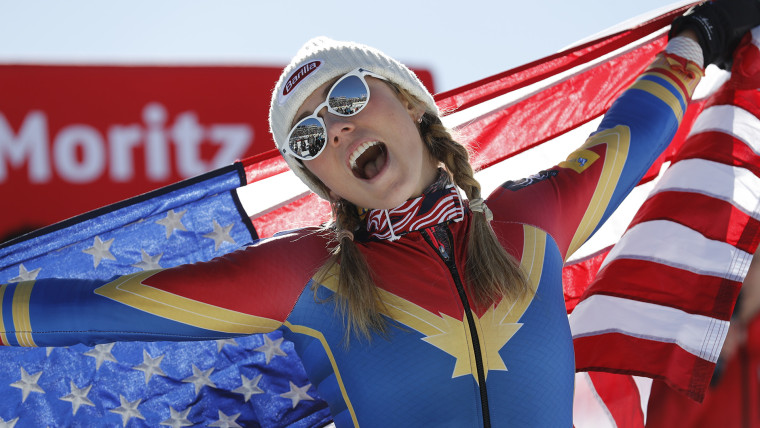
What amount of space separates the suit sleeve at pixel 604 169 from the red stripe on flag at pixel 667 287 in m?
0.37

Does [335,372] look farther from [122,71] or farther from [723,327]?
[122,71]

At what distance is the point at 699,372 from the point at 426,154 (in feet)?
3.49

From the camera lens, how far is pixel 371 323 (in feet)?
5.89

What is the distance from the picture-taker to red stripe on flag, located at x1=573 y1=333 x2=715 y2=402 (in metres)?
2.37

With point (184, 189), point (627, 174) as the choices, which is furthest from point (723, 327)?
point (184, 189)

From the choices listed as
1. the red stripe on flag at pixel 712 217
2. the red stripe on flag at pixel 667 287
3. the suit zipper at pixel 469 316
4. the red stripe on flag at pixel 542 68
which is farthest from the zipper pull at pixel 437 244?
the red stripe on flag at pixel 712 217

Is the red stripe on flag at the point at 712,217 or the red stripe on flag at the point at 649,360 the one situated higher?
the red stripe on flag at the point at 712,217

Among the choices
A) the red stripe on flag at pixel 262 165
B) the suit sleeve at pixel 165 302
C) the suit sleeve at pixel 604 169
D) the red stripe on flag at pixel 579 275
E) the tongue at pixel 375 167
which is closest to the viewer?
the suit sleeve at pixel 165 302

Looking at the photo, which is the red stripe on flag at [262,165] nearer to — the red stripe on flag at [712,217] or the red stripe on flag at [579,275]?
the red stripe on flag at [579,275]

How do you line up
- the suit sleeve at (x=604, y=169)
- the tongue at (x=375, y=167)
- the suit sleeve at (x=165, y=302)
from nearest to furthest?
1. the suit sleeve at (x=165, y=302)
2. the tongue at (x=375, y=167)
3. the suit sleeve at (x=604, y=169)

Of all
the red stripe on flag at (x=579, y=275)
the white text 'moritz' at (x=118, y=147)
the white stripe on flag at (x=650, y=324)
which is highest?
the white text 'moritz' at (x=118, y=147)

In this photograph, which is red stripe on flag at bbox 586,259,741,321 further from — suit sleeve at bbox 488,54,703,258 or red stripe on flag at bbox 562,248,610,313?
suit sleeve at bbox 488,54,703,258

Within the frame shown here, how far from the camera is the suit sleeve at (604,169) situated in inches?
82.0

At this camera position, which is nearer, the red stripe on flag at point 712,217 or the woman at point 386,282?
the woman at point 386,282
